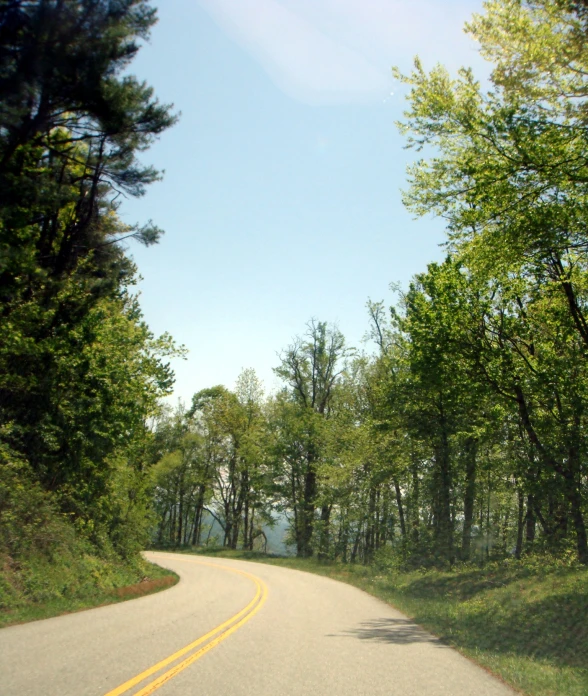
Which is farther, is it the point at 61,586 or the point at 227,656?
the point at 61,586

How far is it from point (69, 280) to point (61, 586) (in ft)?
27.8

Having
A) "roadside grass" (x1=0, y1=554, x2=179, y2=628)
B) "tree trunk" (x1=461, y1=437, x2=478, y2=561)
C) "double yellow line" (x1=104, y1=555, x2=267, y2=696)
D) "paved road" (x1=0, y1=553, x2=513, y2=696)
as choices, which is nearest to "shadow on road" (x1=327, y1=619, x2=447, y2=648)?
"paved road" (x1=0, y1=553, x2=513, y2=696)

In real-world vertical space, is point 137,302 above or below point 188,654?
above

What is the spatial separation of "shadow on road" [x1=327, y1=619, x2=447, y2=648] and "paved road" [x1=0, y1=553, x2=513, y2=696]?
3 cm

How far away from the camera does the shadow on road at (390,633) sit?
1048cm

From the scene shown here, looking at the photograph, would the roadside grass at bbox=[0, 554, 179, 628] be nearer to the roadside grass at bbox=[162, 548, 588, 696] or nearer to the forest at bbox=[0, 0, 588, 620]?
the forest at bbox=[0, 0, 588, 620]

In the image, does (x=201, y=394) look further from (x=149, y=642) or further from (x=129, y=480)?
(x=149, y=642)

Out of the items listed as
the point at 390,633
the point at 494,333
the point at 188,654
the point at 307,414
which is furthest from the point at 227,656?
the point at 307,414

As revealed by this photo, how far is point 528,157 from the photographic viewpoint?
1188 centimetres

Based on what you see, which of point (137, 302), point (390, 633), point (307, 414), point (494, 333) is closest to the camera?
point (390, 633)

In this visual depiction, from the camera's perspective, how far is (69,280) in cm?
1703

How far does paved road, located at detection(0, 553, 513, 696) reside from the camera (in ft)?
20.4

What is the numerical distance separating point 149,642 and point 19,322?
933 cm

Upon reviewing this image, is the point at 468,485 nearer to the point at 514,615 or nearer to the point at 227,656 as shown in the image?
the point at 514,615
